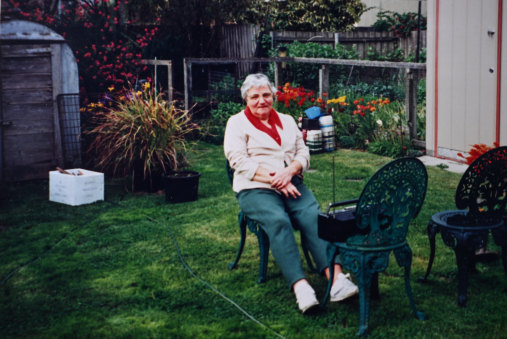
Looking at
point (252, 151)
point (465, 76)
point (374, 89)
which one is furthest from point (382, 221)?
point (374, 89)

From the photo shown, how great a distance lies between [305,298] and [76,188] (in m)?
3.55

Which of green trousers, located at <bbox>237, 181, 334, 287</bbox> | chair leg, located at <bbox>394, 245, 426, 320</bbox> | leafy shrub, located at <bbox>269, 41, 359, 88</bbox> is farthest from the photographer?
leafy shrub, located at <bbox>269, 41, 359, 88</bbox>

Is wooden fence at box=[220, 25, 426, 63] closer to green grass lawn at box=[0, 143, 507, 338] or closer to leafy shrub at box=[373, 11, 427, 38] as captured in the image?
leafy shrub at box=[373, 11, 427, 38]

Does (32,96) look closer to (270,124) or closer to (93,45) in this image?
(93,45)

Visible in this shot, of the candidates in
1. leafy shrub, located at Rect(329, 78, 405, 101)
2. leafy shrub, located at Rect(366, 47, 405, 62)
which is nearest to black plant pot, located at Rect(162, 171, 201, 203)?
leafy shrub, located at Rect(329, 78, 405, 101)

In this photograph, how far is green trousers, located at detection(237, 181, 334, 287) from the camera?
11.3 ft

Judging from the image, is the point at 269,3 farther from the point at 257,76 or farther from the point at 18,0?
the point at 257,76

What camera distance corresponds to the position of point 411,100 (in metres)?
8.32

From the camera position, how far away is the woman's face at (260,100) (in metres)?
3.94

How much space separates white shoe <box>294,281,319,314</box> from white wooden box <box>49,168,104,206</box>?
3.45 metres

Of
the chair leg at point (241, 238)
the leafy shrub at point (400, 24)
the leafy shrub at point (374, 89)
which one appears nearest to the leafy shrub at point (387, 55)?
the leafy shrub at point (400, 24)

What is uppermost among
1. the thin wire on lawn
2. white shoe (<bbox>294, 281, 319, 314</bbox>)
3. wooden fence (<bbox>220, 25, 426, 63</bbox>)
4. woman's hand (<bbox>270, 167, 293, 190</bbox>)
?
wooden fence (<bbox>220, 25, 426, 63</bbox>)

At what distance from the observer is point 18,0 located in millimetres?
8555

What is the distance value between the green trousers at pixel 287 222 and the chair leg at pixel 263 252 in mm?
153
